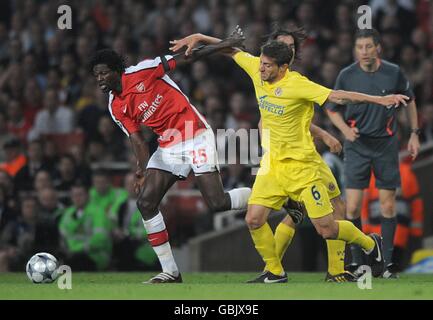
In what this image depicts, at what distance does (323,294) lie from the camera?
8.30 m

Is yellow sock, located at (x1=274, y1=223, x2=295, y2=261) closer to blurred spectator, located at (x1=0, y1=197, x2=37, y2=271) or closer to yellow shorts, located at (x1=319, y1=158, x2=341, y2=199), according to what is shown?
yellow shorts, located at (x1=319, y1=158, x2=341, y2=199)

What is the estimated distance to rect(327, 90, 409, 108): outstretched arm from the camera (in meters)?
8.55

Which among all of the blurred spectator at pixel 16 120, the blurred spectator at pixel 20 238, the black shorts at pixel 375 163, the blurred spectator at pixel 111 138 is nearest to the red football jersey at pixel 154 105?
the black shorts at pixel 375 163

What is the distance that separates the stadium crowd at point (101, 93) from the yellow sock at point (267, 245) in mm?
3929

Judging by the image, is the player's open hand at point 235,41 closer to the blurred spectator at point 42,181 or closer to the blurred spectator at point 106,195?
the blurred spectator at point 106,195

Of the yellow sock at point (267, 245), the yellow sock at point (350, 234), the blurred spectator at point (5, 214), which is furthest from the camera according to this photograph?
the blurred spectator at point (5, 214)

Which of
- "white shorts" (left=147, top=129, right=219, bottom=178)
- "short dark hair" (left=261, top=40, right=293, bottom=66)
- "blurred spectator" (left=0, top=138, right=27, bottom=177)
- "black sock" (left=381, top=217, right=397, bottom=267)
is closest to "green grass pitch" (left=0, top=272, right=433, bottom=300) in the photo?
"black sock" (left=381, top=217, right=397, bottom=267)

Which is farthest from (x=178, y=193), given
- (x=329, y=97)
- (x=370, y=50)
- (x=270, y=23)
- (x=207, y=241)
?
(x=329, y=97)

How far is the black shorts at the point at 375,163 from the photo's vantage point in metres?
10.6

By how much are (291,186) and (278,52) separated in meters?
1.03

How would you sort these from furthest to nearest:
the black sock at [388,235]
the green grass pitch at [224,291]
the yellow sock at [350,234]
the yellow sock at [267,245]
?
1. the black sock at [388,235]
2. the yellow sock at [267,245]
3. the yellow sock at [350,234]
4. the green grass pitch at [224,291]

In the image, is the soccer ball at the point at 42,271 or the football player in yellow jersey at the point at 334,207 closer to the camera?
the football player in yellow jersey at the point at 334,207

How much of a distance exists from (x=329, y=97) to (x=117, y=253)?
16.7 feet

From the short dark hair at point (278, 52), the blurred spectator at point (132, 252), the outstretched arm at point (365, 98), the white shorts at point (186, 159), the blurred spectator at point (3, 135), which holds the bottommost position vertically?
the blurred spectator at point (132, 252)
